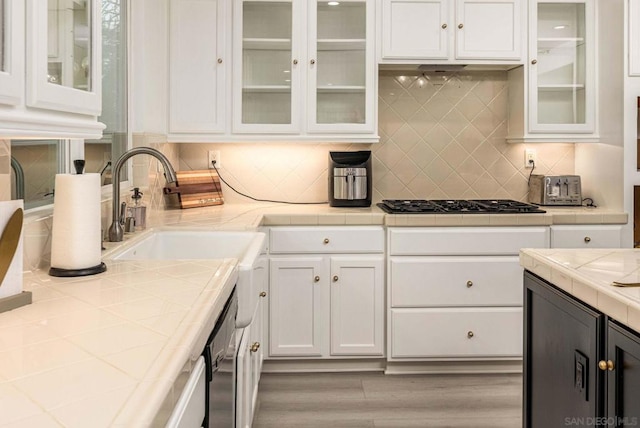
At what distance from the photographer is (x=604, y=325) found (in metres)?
1.44

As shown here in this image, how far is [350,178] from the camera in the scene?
3.44 metres

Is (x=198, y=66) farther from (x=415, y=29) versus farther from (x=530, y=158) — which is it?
(x=530, y=158)

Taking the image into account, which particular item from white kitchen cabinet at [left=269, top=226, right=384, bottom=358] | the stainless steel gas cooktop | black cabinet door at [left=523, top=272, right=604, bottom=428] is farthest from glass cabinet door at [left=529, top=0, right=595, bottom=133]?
black cabinet door at [left=523, top=272, right=604, bottom=428]

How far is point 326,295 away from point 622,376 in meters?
1.98

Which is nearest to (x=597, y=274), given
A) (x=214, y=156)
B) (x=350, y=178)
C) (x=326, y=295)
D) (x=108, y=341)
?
(x=108, y=341)

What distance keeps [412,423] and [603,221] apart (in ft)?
5.17

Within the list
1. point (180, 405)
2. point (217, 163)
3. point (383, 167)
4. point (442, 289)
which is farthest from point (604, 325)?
point (217, 163)

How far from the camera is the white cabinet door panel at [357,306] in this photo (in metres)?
3.21

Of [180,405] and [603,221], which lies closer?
[180,405]

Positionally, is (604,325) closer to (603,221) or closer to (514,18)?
(603,221)

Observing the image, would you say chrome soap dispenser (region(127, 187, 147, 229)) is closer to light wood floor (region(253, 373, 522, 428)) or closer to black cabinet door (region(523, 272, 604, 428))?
light wood floor (region(253, 373, 522, 428))

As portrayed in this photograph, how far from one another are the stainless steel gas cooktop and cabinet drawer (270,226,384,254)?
20 centimetres

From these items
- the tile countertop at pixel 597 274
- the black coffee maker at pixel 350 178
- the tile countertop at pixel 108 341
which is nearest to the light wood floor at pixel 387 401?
the black coffee maker at pixel 350 178

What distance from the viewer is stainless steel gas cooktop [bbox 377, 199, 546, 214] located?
3201 millimetres
